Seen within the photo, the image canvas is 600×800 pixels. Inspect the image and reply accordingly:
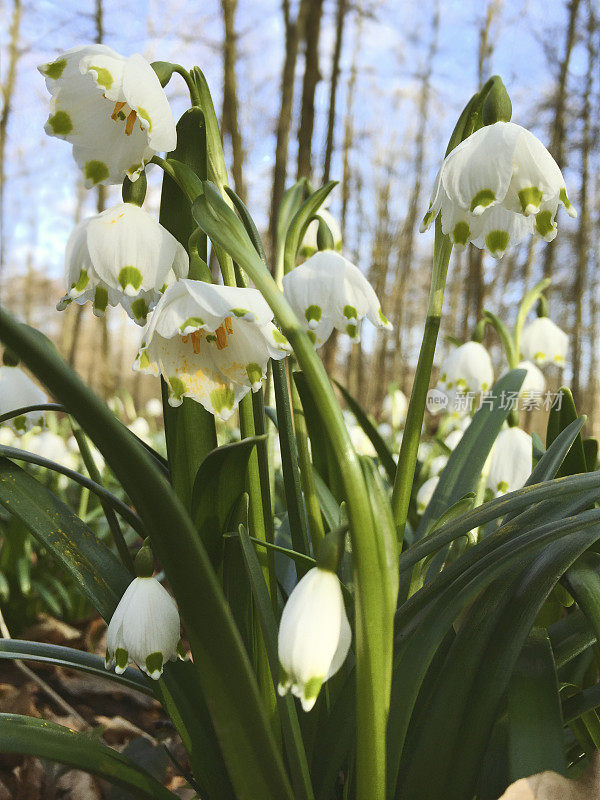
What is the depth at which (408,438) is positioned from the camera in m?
0.91

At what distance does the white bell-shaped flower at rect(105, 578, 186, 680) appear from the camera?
0.74 meters

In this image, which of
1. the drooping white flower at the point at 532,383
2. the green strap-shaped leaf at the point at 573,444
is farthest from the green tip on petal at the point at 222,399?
the drooping white flower at the point at 532,383

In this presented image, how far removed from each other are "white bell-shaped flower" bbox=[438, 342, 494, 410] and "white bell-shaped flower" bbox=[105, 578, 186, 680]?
1.19 m

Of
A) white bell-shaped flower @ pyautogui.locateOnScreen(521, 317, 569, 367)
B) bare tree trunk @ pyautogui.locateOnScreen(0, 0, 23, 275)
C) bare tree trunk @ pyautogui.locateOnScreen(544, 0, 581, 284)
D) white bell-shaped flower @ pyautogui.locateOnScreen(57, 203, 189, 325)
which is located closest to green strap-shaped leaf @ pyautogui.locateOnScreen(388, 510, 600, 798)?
white bell-shaped flower @ pyautogui.locateOnScreen(57, 203, 189, 325)

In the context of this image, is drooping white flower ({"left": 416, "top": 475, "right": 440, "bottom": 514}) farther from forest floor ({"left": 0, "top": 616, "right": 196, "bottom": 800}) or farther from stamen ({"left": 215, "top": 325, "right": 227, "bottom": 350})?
stamen ({"left": 215, "top": 325, "right": 227, "bottom": 350})

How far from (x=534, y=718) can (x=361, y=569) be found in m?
0.29

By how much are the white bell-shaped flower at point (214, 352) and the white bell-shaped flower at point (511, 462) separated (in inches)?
30.5

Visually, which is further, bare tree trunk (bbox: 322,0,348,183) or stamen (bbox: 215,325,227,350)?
bare tree trunk (bbox: 322,0,348,183)

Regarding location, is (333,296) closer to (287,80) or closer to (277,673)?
(277,673)

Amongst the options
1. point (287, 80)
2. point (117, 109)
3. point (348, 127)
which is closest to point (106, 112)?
point (117, 109)

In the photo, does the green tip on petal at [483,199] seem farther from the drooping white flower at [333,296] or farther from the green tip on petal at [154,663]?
the green tip on petal at [154,663]

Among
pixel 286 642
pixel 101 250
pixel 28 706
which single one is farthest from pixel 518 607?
pixel 28 706

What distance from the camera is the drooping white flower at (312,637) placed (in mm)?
562

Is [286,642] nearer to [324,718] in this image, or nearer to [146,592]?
[146,592]
